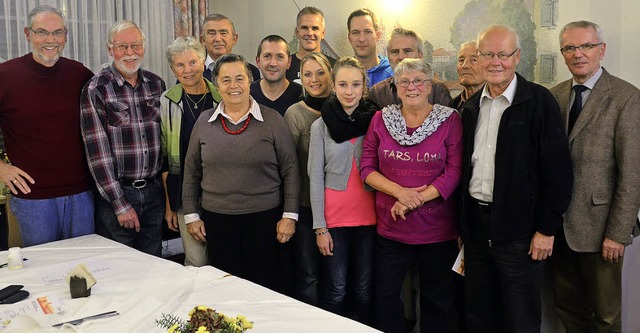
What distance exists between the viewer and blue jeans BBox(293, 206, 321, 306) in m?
2.87

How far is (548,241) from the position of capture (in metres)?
2.31

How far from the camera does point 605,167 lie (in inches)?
93.1

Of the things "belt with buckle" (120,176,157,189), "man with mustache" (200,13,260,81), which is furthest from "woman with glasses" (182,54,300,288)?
"man with mustache" (200,13,260,81)

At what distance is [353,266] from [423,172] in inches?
24.1

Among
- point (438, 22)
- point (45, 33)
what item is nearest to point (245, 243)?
point (45, 33)

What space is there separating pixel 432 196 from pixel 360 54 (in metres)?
1.44

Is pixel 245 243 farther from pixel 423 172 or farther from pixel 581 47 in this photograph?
pixel 581 47

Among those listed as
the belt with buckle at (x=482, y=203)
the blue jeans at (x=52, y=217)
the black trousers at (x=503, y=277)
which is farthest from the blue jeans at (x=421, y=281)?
the blue jeans at (x=52, y=217)

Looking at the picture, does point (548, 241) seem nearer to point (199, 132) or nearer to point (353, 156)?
point (353, 156)

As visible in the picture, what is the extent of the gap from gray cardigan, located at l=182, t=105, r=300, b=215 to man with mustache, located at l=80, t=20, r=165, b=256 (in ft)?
0.86

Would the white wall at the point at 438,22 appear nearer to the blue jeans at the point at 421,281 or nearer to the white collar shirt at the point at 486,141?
the blue jeans at the point at 421,281

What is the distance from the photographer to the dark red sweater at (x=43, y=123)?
8.94 ft

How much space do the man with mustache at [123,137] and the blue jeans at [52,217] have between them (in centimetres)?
10

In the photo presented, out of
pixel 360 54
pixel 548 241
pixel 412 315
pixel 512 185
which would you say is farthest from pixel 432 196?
pixel 360 54
